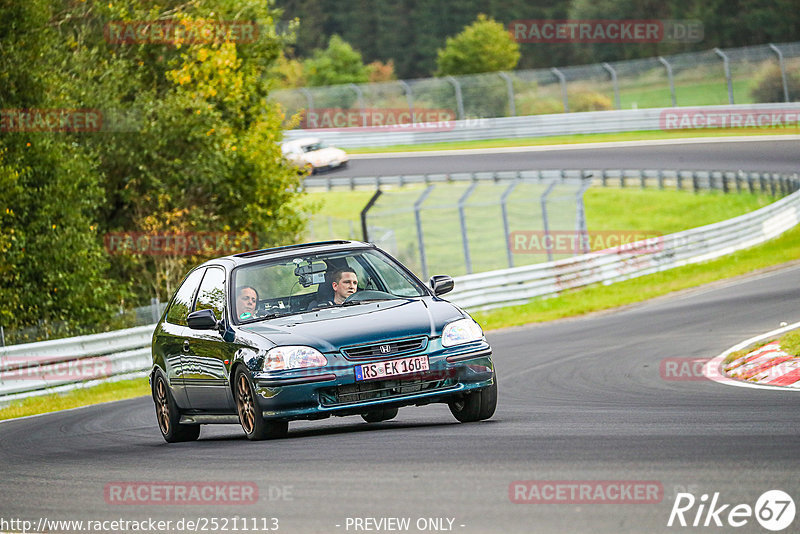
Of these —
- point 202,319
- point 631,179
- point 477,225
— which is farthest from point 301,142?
point 202,319

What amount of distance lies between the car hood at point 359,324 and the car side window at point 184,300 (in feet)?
4.56

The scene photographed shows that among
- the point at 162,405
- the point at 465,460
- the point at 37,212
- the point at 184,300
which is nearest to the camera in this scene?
the point at 465,460

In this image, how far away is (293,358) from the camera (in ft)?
28.9

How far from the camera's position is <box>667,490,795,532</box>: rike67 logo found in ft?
16.9

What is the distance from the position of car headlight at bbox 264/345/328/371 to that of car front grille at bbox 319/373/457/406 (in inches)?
8.7

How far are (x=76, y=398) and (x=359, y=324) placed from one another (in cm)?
1113

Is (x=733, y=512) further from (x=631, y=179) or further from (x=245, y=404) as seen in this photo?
(x=631, y=179)

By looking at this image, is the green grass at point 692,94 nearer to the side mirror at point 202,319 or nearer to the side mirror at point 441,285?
the side mirror at point 441,285

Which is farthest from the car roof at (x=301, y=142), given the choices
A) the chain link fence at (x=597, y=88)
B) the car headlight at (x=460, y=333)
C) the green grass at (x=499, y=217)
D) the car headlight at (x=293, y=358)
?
the car headlight at (x=293, y=358)

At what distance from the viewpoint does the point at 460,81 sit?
2101 inches

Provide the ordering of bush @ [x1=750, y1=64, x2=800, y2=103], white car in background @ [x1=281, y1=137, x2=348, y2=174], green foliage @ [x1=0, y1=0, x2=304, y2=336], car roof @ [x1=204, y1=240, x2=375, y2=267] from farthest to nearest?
white car in background @ [x1=281, y1=137, x2=348, y2=174] → bush @ [x1=750, y1=64, x2=800, y2=103] → green foliage @ [x1=0, y1=0, x2=304, y2=336] → car roof @ [x1=204, y1=240, x2=375, y2=267]

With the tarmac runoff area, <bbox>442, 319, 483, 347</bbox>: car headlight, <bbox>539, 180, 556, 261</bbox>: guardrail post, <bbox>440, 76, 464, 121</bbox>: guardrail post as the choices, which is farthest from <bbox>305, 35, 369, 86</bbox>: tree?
<bbox>442, 319, 483, 347</bbox>: car headlight

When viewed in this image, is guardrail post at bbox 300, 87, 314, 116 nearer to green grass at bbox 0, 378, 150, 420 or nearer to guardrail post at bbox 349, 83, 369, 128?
guardrail post at bbox 349, 83, 369, 128

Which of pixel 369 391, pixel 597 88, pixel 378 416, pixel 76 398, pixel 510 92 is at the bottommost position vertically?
pixel 76 398
